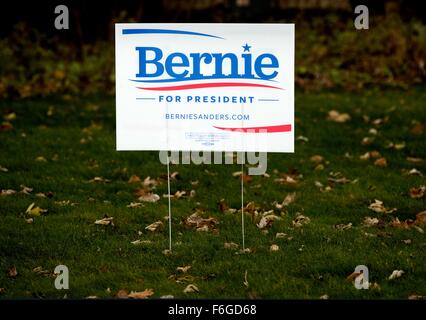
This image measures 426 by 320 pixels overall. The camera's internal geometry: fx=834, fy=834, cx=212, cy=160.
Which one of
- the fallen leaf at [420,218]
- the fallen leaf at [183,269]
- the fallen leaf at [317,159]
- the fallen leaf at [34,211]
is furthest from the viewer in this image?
the fallen leaf at [317,159]

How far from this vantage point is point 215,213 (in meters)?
8.80

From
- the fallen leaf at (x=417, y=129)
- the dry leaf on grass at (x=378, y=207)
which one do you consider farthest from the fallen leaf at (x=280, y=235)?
the fallen leaf at (x=417, y=129)

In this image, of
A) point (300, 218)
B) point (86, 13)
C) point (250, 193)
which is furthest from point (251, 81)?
point (86, 13)

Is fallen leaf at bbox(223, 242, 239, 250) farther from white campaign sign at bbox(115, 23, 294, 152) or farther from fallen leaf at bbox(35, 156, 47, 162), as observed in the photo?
fallen leaf at bbox(35, 156, 47, 162)

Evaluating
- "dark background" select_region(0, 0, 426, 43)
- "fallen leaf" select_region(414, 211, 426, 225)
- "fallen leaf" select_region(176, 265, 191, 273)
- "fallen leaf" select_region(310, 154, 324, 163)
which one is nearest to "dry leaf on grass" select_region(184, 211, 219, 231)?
"fallen leaf" select_region(176, 265, 191, 273)

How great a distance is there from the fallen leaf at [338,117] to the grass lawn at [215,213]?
0.39ft

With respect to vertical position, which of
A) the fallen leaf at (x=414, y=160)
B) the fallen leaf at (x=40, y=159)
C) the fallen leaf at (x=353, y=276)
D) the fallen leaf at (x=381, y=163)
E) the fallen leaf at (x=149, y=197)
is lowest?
the fallen leaf at (x=353, y=276)

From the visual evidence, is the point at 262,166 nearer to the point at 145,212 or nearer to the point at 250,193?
the point at 250,193

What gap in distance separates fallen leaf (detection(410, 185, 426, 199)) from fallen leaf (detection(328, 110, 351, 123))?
3.50 metres

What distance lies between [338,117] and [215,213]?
4749 millimetres

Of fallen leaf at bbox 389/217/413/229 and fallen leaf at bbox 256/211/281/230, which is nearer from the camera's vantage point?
fallen leaf at bbox 389/217/413/229

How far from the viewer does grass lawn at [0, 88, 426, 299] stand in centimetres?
686

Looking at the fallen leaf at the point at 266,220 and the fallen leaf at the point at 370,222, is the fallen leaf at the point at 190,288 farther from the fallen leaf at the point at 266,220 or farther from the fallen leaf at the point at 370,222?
the fallen leaf at the point at 370,222

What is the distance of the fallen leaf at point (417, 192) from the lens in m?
9.26
